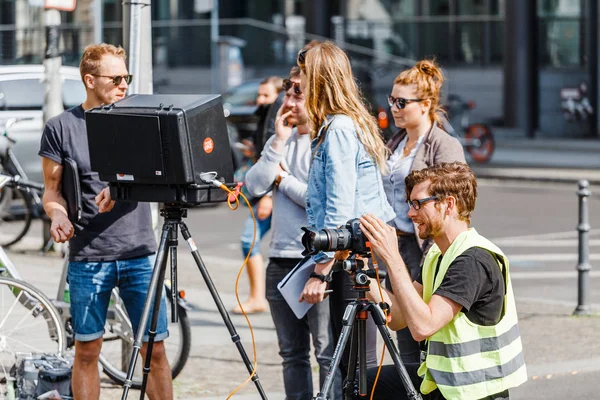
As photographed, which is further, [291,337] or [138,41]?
[138,41]

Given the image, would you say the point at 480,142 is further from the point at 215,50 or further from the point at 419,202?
the point at 419,202

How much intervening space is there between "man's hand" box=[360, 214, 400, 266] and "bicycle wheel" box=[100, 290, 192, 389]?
2.35 meters

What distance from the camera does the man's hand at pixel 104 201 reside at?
5188mm

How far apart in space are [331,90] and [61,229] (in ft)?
4.55

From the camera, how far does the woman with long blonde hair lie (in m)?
4.89

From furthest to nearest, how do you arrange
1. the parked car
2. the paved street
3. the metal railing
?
1. the metal railing
2. the parked car
3. the paved street

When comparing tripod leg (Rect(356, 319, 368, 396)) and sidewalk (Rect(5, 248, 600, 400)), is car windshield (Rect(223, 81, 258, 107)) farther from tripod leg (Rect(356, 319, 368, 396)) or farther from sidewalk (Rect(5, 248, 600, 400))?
tripod leg (Rect(356, 319, 368, 396))

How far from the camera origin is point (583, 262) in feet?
28.7

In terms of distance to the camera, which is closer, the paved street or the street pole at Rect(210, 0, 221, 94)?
the paved street

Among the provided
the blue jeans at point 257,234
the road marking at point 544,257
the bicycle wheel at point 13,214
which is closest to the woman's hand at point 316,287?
the blue jeans at point 257,234

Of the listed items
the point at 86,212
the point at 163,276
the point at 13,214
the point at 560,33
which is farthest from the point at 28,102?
the point at 560,33

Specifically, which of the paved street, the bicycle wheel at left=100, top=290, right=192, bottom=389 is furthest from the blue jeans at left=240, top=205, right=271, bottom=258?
the bicycle wheel at left=100, top=290, right=192, bottom=389

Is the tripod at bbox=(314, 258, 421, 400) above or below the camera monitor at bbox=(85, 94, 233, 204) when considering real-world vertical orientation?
below

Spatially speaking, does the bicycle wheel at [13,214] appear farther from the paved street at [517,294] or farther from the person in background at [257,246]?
the person in background at [257,246]
